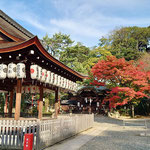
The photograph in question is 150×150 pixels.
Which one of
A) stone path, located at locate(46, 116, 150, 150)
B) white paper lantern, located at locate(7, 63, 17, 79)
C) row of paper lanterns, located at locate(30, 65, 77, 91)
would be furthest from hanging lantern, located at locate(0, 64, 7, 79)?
Result: stone path, located at locate(46, 116, 150, 150)

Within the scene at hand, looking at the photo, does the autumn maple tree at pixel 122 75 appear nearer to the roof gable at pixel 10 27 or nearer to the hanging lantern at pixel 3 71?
the roof gable at pixel 10 27

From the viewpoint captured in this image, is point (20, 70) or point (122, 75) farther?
point (122, 75)

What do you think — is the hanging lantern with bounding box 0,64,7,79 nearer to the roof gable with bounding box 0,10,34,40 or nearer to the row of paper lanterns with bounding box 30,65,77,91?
the row of paper lanterns with bounding box 30,65,77,91

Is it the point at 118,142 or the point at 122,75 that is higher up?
the point at 122,75

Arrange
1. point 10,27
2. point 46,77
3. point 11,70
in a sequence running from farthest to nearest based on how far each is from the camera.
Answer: point 10,27 < point 46,77 < point 11,70

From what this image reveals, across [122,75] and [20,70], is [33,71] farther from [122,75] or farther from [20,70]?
[122,75]

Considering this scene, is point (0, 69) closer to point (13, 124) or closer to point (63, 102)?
point (13, 124)

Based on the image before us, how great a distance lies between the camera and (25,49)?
7.59 m

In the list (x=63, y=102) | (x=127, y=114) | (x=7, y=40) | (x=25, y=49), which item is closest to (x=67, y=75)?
(x=7, y=40)

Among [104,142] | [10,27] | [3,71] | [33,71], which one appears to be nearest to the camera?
[3,71]

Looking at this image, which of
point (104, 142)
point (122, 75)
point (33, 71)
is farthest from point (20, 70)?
point (122, 75)

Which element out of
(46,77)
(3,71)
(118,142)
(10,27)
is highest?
(10,27)

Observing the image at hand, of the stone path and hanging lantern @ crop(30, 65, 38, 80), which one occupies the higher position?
hanging lantern @ crop(30, 65, 38, 80)

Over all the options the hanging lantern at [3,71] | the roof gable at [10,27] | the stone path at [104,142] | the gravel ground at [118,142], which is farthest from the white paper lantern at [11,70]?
the gravel ground at [118,142]
